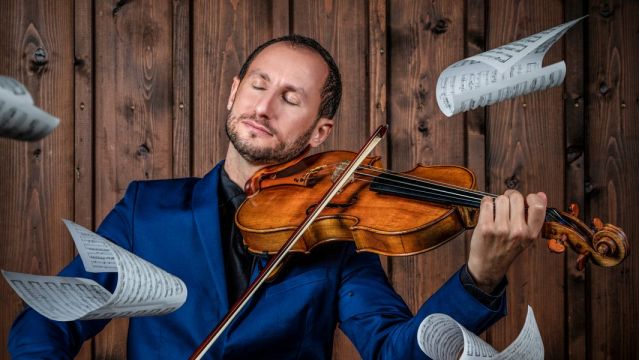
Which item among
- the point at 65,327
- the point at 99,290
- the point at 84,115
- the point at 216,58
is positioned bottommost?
the point at 65,327

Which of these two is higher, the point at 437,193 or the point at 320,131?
the point at 320,131

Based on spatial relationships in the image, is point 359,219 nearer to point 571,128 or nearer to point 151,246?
point 151,246

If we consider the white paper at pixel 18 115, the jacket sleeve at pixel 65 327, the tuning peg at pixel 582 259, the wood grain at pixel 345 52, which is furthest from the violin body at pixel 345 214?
the white paper at pixel 18 115

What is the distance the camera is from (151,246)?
58.7 inches

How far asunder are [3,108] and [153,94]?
107 centimetres

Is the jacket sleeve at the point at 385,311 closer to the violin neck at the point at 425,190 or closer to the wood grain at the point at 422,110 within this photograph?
the violin neck at the point at 425,190

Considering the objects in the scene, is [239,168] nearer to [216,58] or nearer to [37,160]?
[216,58]

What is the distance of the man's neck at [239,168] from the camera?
1531 mm

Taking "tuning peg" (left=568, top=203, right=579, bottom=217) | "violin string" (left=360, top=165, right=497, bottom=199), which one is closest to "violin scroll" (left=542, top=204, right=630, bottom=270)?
"tuning peg" (left=568, top=203, right=579, bottom=217)

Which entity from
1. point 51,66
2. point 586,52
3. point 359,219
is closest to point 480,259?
point 359,219

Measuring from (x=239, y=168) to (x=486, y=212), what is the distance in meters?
0.63

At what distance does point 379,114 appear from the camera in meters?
1.89

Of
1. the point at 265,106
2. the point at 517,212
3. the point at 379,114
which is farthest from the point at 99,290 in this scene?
the point at 379,114

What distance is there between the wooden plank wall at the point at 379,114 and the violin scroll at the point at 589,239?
79 cm
